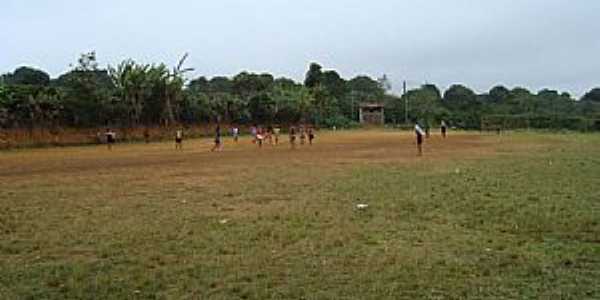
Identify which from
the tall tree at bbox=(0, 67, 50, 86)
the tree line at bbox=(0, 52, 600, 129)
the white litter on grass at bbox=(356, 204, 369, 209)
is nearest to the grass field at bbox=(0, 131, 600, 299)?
the white litter on grass at bbox=(356, 204, 369, 209)

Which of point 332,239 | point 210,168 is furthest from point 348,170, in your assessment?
point 332,239

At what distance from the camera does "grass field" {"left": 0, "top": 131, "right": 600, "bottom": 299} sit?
7281mm

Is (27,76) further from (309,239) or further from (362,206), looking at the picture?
(309,239)

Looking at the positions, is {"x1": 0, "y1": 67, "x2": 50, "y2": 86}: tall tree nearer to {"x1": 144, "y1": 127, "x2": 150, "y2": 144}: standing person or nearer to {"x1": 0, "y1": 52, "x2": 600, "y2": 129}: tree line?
{"x1": 0, "y1": 52, "x2": 600, "y2": 129}: tree line

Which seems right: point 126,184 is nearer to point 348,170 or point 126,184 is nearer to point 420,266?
point 348,170

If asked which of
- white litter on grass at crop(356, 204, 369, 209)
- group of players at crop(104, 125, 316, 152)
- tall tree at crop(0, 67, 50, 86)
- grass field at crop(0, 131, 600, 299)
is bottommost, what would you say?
grass field at crop(0, 131, 600, 299)

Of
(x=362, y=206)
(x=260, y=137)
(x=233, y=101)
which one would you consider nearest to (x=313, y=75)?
(x=233, y=101)

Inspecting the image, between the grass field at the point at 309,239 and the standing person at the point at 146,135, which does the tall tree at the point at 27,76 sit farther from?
the grass field at the point at 309,239

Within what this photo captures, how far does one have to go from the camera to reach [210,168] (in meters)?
27.1

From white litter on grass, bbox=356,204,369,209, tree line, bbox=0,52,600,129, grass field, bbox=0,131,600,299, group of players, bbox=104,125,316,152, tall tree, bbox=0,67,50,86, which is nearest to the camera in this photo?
grass field, bbox=0,131,600,299

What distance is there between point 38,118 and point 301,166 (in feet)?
116

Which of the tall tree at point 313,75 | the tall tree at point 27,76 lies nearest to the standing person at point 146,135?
the tall tree at point 27,76

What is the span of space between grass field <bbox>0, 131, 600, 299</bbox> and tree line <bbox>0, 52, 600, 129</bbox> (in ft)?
130

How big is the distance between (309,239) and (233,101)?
219 feet
